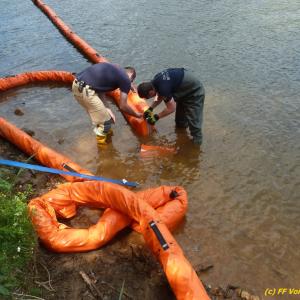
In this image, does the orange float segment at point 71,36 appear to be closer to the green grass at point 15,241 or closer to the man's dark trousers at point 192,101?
the man's dark trousers at point 192,101

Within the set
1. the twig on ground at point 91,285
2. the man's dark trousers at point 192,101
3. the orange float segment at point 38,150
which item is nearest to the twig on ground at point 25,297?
the twig on ground at point 91,285

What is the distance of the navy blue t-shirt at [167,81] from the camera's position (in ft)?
16.8

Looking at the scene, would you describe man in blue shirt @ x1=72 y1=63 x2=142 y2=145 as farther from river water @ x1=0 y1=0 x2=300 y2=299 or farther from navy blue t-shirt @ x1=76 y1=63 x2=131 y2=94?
river water @ x1=0 y1=0 x2=300 y2=299

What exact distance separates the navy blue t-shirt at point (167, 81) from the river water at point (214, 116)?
108 cm

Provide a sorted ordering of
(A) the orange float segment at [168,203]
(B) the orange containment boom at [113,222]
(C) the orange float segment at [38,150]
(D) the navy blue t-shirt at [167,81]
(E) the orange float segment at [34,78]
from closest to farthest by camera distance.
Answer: (B) the orange containment boom at [113,222] → (A) the orange float segment at [168,203] → (C) the orange float segment at [38,150] → (D) the navy blue t-shirt at [167,81] → (E) the orange float segment at [34,78]

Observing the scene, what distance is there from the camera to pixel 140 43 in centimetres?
949

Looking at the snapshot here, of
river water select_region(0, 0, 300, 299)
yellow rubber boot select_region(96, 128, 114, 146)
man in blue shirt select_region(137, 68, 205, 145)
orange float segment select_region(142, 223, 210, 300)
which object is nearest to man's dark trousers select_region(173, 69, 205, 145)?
man in blue shirt select_region(137, 68, 205, 145)

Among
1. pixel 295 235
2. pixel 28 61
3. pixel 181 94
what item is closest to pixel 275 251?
pixel 295 235

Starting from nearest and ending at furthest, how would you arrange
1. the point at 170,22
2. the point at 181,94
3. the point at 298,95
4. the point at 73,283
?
the point at 73,283 → the point at 181,94 → the point at 298,95 → the point at 170,22

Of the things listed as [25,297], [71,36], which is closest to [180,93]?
[25,297]

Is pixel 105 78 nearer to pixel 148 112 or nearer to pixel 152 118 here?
pixel 148 112

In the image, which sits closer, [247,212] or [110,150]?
[247,212]

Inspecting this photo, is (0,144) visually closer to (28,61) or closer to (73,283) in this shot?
(73,283)

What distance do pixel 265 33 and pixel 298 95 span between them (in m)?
3.10
